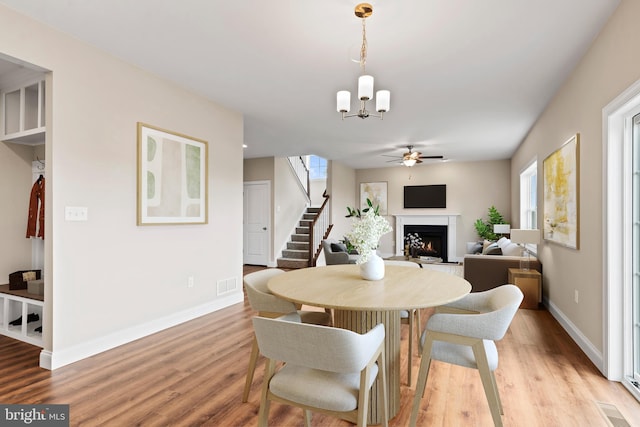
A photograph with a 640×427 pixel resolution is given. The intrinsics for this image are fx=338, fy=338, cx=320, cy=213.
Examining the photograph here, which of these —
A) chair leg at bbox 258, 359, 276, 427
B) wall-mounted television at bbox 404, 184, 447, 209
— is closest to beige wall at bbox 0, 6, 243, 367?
chair leg at bbox 258, 359, 276, 427

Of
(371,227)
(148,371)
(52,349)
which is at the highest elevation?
(371,227)

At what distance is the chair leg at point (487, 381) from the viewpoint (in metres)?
1.65

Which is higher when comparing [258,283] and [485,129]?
[485,129]

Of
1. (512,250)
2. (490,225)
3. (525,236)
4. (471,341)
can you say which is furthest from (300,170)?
(471,341)

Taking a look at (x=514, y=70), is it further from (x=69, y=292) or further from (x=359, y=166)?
(x=359, y=166)

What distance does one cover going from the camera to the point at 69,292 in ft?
8.73

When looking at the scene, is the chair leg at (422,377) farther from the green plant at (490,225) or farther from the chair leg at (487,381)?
the green plant at (490,225)

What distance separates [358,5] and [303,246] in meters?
6.23

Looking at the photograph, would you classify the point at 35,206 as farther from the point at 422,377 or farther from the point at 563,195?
the point at 563,195

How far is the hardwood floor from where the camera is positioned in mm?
1971

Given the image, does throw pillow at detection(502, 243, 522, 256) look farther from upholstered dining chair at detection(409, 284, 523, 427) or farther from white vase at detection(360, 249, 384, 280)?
white vase at detection(360, 249, 384, 280)

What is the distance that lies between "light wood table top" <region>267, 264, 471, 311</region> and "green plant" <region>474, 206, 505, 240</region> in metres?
6.22

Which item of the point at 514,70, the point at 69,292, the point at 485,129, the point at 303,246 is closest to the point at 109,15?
the point at 69,292

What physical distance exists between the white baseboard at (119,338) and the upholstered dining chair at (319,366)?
2.10 metres
